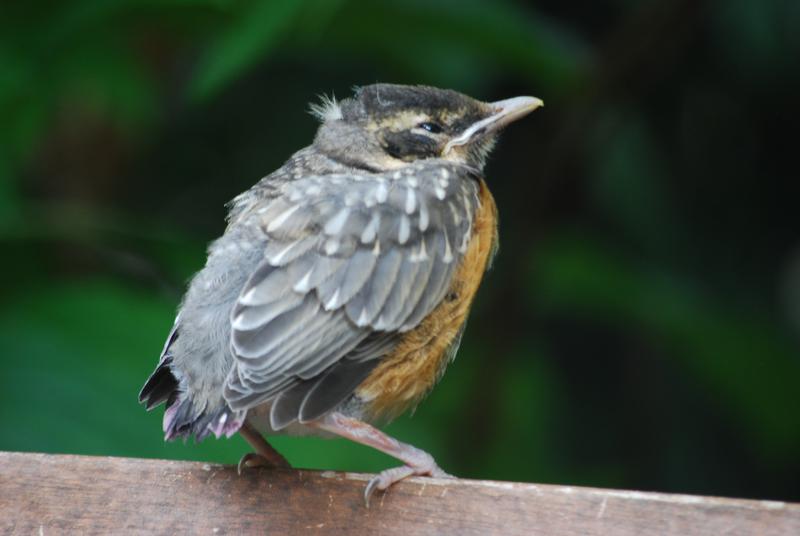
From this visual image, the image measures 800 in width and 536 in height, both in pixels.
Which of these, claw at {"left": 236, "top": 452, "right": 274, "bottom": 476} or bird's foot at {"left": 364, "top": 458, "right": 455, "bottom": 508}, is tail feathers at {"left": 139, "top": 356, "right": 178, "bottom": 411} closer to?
claw at {"left": 236, "top": 452, "right": 274, "bottom": 476}

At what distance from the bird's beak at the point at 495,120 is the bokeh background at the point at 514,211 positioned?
86cm

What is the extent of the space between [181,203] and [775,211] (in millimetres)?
2758

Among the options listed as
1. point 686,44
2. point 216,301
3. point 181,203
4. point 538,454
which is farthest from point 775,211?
point 216,301

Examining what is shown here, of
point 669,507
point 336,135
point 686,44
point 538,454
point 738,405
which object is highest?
point 686,44

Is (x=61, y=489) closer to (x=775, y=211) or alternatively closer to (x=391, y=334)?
(x=391, y=334)

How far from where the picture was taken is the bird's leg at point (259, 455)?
310 cm

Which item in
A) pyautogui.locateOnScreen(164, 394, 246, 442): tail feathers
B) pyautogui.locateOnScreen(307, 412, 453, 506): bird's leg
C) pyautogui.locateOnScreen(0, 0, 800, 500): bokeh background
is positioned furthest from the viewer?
pyautogui.locateOnScreen(0, 0, 800, 500): bokeh background

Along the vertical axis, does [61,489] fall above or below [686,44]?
below

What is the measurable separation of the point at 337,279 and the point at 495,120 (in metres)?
0.89

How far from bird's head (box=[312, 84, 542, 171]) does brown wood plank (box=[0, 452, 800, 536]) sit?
3.19 feet

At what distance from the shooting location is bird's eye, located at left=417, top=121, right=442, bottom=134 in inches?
141

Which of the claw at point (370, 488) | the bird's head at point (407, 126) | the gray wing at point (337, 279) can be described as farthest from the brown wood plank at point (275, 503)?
the bird's head at point (407, 126)

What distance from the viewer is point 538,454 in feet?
18.2

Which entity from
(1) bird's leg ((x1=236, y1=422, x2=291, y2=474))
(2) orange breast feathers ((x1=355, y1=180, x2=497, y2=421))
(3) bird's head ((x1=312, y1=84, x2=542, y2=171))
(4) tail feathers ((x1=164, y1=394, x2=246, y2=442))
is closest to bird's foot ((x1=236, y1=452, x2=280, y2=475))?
(1) bird's leg ((x1=236, y1=422, x2=291, y2=474))
